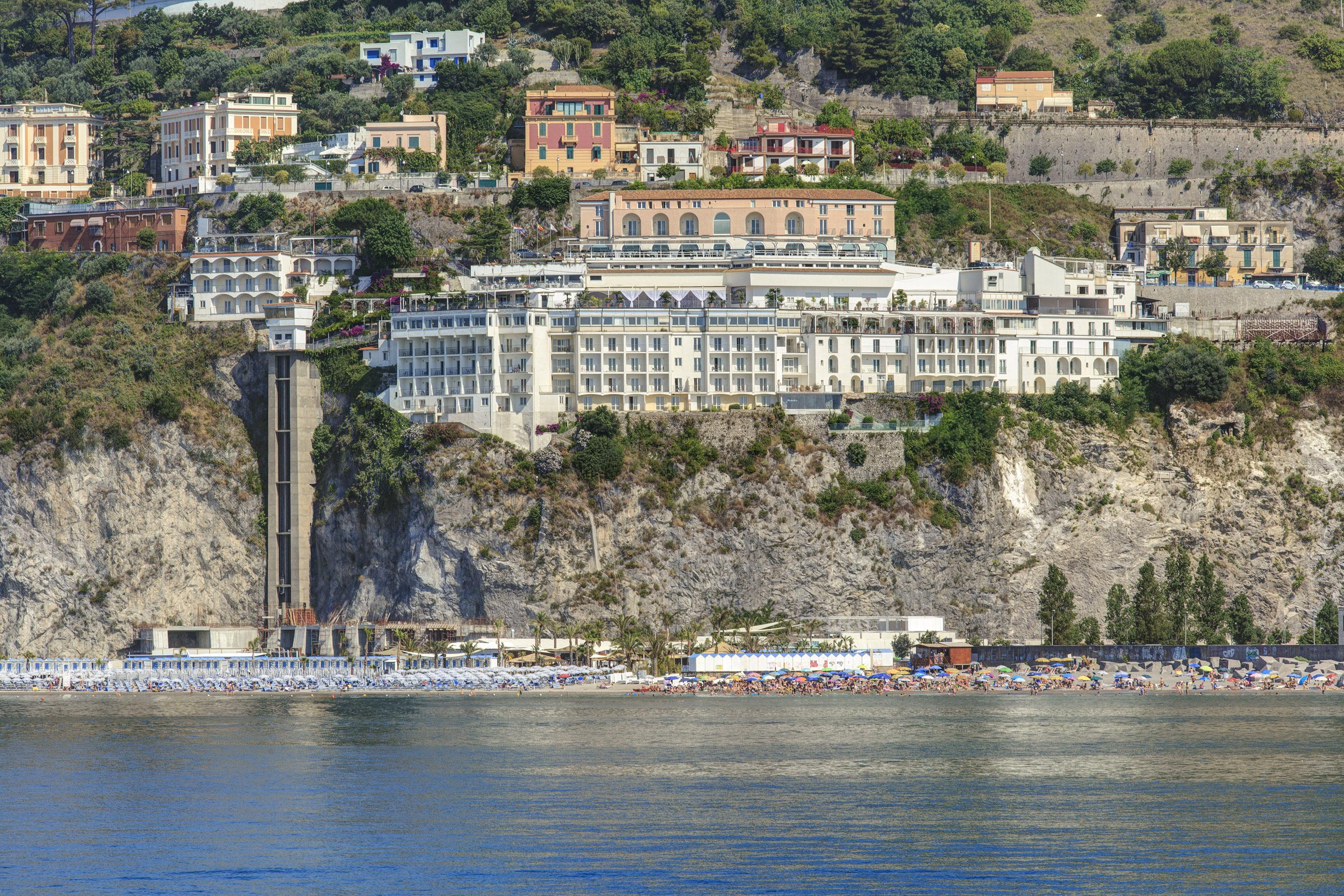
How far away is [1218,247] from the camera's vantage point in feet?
377

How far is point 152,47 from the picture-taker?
140625 millimetres

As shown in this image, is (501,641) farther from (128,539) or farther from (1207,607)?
(1207,607)

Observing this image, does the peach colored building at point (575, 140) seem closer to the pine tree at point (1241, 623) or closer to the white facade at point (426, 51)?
the white facade at point (426, 51)

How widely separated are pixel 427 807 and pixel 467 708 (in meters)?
27.4

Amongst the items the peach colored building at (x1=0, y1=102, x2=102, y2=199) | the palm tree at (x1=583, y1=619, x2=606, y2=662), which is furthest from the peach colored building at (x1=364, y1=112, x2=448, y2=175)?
the palm tree at (x1=583, y1=619, x2=606, y2=662)

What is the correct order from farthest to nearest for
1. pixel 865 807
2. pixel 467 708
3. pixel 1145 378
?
1. pixel 1145 378
2. pixel 467 708
3. pixel 865 807

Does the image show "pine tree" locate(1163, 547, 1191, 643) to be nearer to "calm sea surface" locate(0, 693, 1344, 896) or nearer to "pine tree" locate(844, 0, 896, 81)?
"calm sea surface" locate(0, 693, 1344, 896)

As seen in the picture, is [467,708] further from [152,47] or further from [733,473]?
[152,47]

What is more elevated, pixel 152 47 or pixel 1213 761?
pixel 152 47

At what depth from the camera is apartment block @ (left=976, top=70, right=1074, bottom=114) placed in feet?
410

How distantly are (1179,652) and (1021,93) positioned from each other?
44.0 m

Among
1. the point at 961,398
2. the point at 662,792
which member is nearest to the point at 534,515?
the point at 961,398

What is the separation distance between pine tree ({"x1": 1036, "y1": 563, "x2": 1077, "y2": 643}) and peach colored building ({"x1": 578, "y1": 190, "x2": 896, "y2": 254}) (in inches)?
916

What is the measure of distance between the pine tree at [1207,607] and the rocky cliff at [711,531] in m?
5.13
